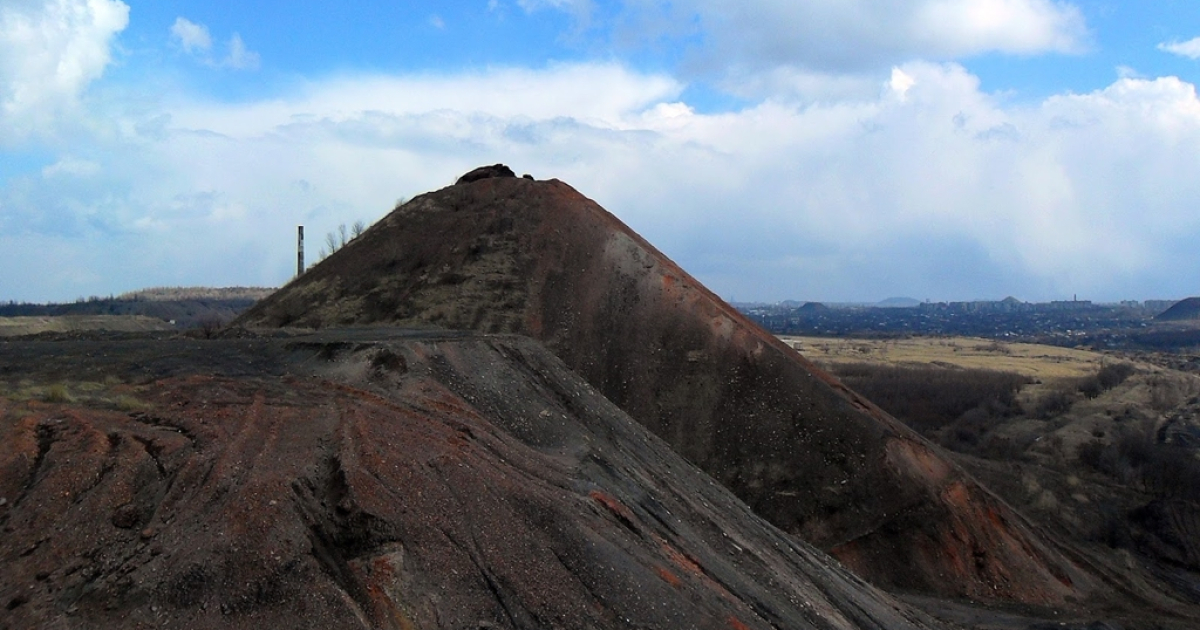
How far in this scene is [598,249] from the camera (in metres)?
31.2

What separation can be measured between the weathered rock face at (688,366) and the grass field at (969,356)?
203ft

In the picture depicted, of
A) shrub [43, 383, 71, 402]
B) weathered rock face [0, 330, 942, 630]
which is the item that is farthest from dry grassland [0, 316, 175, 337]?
shrub [43, 383, 71, 402]

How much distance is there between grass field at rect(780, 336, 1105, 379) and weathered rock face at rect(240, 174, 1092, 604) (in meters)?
62.0

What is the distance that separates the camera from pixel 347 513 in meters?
11.0

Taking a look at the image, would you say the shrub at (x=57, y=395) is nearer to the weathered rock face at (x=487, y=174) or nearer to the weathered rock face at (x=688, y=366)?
the weathered rock face at (x=688, y=366)

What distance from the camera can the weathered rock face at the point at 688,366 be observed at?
24.3 metres

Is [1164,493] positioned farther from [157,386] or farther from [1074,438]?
[157,386]

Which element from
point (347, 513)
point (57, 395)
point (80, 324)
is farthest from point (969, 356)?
point (57, 395)

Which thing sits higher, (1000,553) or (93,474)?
(93,474)

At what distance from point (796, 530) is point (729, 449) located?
291 centimetres

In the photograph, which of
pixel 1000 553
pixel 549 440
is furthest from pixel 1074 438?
pixel 549 440

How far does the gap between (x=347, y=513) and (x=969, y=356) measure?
10654cm

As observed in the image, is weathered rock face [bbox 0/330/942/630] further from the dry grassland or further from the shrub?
the dry grassland

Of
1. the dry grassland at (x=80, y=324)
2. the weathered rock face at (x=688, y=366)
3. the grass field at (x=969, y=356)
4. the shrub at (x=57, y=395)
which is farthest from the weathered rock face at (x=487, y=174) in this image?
the grass field at (x=969, y=356)
